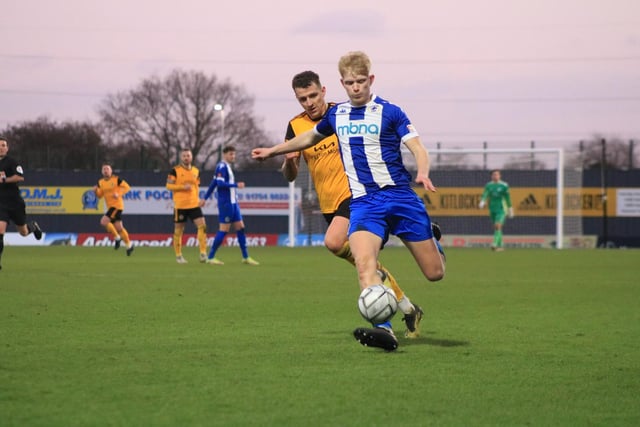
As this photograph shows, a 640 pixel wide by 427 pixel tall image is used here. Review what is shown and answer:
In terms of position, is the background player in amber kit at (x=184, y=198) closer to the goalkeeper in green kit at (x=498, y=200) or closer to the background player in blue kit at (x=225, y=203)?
the background player in blue kit at (x=225, y=203)

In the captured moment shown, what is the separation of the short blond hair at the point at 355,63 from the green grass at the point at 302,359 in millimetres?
2010

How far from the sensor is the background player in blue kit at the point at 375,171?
7547mm

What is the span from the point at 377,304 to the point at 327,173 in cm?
271

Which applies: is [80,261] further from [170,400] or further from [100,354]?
[170,400]

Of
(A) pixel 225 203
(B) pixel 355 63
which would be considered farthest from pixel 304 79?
(A) pixel 225 203

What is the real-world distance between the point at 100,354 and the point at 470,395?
2800 mm

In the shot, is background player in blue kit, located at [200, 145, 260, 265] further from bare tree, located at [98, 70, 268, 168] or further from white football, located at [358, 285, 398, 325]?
bare tree, located at [98, 70, 268, 168]

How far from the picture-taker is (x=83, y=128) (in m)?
74.5

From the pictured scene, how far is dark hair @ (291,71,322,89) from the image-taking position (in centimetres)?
921

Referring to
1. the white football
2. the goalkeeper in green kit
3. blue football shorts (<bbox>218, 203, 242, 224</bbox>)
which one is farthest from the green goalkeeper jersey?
the white football

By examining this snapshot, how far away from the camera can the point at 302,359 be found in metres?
7.11

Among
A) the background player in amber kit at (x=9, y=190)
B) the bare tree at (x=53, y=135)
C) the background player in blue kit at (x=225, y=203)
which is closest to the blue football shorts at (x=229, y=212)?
the background player in blue kit at (x=225, y=203)

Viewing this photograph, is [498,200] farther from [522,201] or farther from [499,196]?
[522,201]

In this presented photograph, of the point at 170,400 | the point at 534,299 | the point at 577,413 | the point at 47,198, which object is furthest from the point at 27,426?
the point at 47,198
